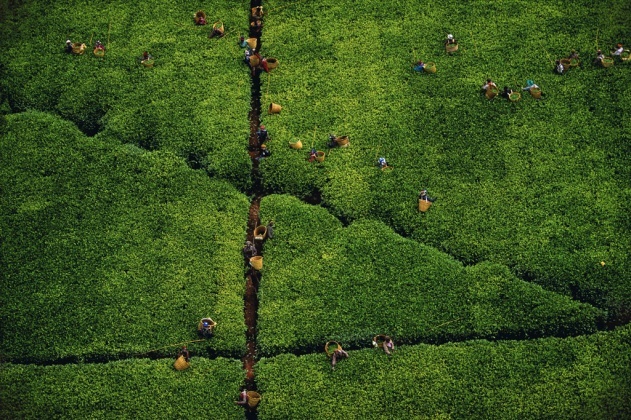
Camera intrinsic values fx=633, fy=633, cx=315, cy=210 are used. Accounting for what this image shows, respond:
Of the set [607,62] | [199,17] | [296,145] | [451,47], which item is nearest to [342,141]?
[296,145]

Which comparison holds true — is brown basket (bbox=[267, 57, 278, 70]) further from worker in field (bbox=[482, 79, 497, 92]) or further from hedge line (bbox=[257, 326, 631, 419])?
hedge line (bbox=[257, 326, 631, 419])

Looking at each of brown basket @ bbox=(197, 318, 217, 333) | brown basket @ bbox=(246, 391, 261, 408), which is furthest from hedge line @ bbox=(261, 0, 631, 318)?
brown basket @ bbox=(246, 391, 261, 408)

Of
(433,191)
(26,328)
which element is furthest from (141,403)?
(433,191)

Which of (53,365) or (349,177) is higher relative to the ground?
(349,177)

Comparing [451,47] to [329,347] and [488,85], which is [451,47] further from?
[329,347]

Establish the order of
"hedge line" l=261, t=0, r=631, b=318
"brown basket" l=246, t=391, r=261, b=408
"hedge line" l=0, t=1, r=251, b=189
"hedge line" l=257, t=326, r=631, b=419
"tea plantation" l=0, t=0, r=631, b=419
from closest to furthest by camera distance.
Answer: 1. "hedge line" l=257, t=326, r=631, b=419
2. "brown basket" l=246, t=391, r=261, b=408
3. "tea plantation" l=0, t=0, r=631, b=419
4. "hedge line" l=261, t=0, r=631, b=318
5. "hedge line" l=0, t=1, r=251, b=189

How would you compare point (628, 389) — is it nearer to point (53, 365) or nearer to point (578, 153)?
point (578, 153)
